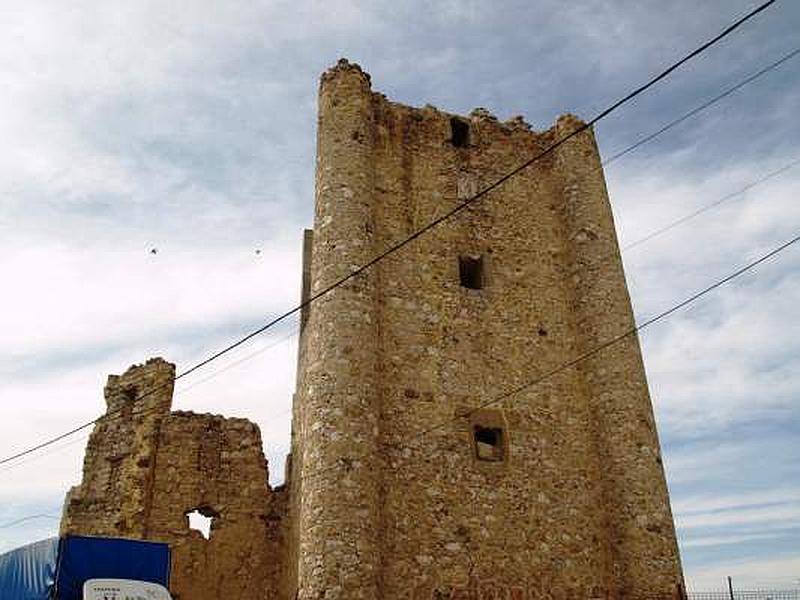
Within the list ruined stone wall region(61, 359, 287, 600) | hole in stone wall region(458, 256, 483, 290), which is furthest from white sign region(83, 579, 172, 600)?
hole in stone wall region(458, 256, 483, 290)

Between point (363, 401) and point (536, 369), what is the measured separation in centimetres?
357

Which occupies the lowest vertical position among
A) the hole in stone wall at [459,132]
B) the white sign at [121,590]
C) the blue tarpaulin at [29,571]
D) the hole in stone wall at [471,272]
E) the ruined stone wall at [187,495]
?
the white sign at [121,590]

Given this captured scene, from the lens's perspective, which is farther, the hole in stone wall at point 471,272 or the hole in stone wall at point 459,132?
the hole in stone wall at point 459,132

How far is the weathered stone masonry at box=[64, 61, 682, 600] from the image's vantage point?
11.3 meters

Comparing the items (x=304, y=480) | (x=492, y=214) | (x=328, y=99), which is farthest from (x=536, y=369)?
(x=328, y=99)

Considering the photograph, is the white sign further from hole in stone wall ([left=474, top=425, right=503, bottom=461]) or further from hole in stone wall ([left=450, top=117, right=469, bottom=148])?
hole in stone wall ([left=450, top=117, right=469, bottom=148])

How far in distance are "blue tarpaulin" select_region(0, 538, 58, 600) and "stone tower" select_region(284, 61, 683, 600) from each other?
3348 mm

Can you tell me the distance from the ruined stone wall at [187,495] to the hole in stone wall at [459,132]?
23.9 feet

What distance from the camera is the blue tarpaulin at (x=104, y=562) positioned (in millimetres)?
9602

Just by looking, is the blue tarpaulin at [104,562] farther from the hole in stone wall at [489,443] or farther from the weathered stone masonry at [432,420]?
the hole in stone wall at [489,443]

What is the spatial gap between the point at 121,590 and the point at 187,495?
15.0ft

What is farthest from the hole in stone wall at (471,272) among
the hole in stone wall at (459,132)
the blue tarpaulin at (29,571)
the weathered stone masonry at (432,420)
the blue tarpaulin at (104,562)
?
the blue tarpaulin at (29,571)

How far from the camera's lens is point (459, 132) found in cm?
1569

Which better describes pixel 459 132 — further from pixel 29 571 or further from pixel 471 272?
pixel 29 571
